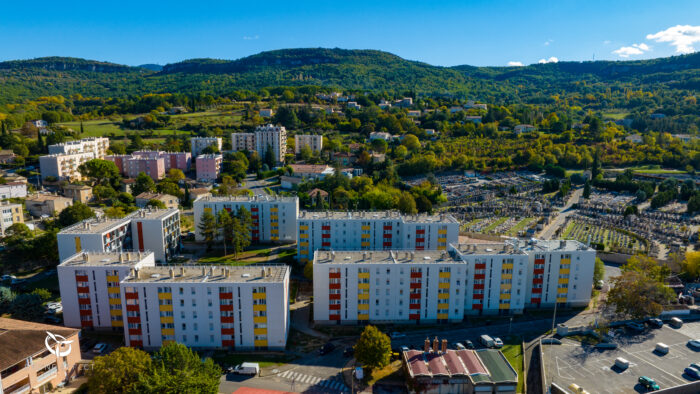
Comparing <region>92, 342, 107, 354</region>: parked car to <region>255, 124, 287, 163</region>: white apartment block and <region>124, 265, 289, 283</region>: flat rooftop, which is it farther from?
<region>255, 124, 287, 163</region>: white apartment block

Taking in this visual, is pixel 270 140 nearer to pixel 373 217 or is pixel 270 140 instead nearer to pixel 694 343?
pixel 373 217

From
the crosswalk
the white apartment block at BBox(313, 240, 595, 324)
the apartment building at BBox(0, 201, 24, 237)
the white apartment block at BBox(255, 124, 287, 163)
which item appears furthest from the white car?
the white apartment block at BBox(255, 124, 287, 163)

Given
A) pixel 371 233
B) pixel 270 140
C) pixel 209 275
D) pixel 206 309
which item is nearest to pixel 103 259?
pixel 209 275

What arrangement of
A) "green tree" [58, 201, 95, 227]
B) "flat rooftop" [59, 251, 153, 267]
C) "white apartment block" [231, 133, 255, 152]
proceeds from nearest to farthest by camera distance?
"flat rooftop" [59, 251, 153, 267]
"green tree" [58, 201, 95, 227]
"white apartment block" [231, 133, 255, 152]

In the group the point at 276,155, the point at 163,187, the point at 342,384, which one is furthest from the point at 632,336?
the point at 276,155

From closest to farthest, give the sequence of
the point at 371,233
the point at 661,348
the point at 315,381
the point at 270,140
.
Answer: the point at 315,381, the point at 661,348, the point at 371,233, the point at 270,140

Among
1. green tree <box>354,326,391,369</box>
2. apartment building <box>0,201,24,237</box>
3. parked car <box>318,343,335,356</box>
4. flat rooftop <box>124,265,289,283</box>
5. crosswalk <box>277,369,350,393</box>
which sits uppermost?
flat rooftop <box>124,265,289,283</box>
